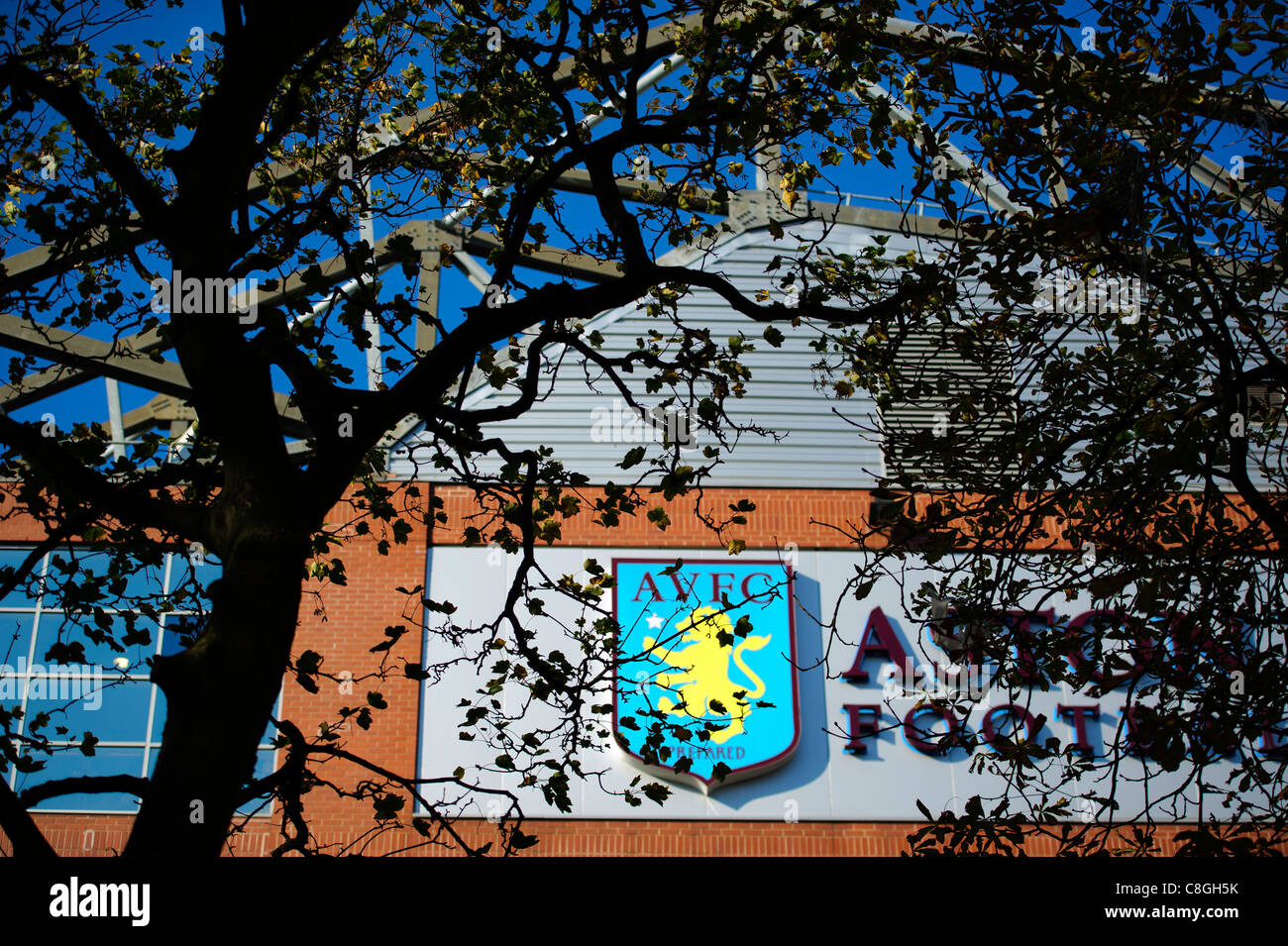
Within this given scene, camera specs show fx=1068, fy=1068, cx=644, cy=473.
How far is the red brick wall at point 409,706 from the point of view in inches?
559

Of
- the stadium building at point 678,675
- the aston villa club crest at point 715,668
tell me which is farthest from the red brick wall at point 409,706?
the aston villa club crest at point 715,668

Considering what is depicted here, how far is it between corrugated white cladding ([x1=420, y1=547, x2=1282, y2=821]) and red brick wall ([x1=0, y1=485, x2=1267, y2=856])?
0.22m

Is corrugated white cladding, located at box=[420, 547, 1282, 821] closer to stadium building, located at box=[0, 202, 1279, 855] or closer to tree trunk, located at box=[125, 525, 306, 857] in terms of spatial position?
stadium building, located at box=[0, 202, 1279, 855]

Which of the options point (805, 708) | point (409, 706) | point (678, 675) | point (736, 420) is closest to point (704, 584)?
point (678, 675)

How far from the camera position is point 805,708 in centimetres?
1502

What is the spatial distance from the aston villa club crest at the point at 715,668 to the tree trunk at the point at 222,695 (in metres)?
9.20

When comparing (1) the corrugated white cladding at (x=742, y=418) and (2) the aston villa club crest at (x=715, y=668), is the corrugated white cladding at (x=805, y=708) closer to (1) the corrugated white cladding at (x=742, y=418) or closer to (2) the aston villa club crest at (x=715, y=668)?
(2) the aston villa club crest at (x=715, y=668)

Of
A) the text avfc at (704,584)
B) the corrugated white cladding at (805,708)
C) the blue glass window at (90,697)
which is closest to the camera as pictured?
the corrugated white cladding at (805,708)

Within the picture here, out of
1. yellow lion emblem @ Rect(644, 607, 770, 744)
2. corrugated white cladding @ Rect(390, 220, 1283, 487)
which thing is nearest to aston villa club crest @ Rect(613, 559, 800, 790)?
yellow lion emblem @ Rect(644, 607, 770, 744)

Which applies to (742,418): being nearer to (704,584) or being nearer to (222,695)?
(704,584)

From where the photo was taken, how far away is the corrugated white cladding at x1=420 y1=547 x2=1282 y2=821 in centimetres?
1447

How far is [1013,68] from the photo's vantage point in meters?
6.53
